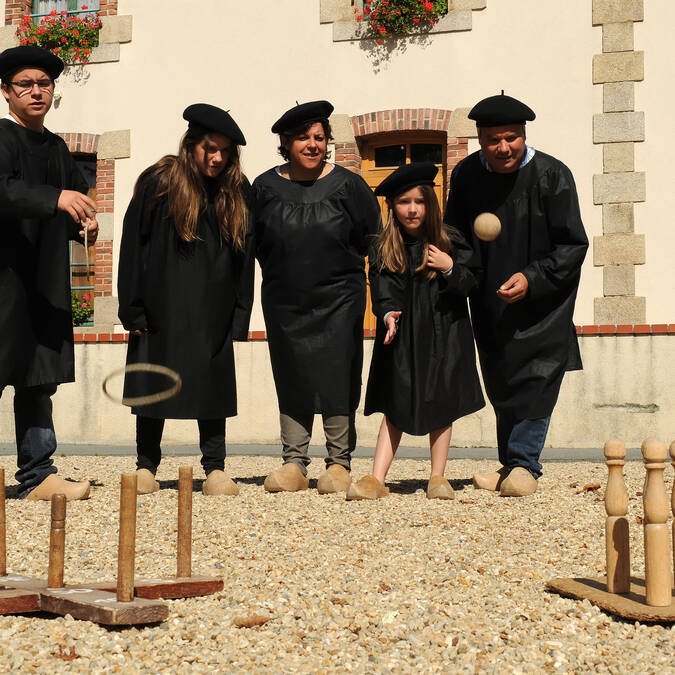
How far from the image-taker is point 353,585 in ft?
12.0

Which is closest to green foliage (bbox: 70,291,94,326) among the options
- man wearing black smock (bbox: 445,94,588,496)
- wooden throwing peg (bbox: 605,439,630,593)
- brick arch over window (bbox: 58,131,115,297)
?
brick arch over window (bbox: 58,131,115,297)

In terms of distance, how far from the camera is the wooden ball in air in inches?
217

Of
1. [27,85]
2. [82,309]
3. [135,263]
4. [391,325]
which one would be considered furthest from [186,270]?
[82,309]

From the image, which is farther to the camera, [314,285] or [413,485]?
[413,485]

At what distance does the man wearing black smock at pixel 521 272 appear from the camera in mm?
5523

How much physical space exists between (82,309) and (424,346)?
7311mm

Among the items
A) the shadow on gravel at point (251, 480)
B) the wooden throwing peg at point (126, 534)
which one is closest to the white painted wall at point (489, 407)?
the shadow on gravel at point (251, 480)

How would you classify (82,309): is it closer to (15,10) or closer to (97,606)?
(15,10)

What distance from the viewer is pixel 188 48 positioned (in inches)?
468

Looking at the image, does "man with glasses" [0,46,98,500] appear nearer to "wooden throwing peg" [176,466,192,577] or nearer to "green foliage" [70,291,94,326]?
"wooden throwing peg" [176,466,192,577]

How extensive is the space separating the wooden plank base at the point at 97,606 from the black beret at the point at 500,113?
10.5ft

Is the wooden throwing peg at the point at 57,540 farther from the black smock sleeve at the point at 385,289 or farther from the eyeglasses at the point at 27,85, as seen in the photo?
the eyeglasses at the point at 27,85

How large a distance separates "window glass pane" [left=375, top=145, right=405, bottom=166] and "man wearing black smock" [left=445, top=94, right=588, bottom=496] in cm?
595

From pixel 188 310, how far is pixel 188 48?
23.6 ft
